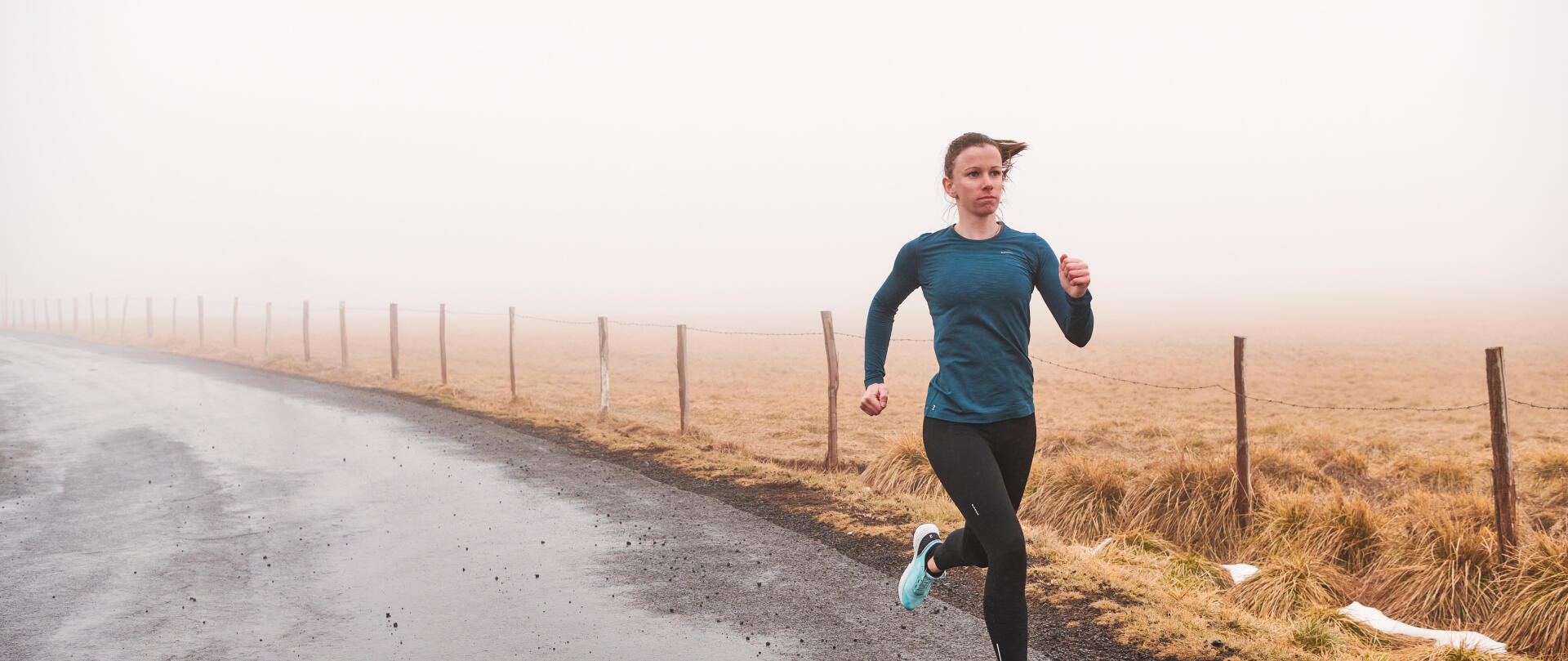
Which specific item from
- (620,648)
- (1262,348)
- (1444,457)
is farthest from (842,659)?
(1262,348)

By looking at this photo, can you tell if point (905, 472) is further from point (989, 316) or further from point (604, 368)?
point (604, 368)

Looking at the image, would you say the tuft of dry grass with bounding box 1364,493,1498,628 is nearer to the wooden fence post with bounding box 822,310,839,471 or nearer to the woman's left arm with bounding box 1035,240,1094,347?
the woman's left arm with bounding box 1035,240,1094,347

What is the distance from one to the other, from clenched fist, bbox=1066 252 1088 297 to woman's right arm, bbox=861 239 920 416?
631 mm

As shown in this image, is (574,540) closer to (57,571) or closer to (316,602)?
(316,602)

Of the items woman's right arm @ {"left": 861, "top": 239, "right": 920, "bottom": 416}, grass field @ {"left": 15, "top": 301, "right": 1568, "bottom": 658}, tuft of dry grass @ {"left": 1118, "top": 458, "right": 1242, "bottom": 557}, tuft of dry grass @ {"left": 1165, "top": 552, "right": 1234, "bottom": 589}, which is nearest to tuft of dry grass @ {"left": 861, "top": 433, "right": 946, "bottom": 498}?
grass field @ {"left": 15, "top": 301, "right": 1568, "bottom": 658}

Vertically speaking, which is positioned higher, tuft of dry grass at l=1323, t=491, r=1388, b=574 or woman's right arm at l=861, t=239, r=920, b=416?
woman's right arm at l=861, t=239, r=920, b=416

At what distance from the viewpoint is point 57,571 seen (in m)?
6.15

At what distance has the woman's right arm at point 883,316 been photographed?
3.70 metres

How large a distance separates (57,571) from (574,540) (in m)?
3.14

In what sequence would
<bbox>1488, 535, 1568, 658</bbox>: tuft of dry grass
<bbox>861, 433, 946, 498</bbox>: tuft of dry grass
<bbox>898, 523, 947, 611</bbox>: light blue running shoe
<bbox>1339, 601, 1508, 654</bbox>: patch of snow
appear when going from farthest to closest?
<bbox>861, 433, 946, 498</bbox>: tuft of dry grass, <bbox>1488, 535, 1568, 658</bbox>: tuft of dry grass, <bbox>1339, 601, 1508, 654</bbox>: patch of snow, <bbox>898, 523, 947, 611</bbox>: light blue running shoe

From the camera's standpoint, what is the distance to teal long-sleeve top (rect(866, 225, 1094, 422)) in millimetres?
3457

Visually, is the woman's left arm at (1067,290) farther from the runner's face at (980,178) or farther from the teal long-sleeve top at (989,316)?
the runner's face at (980,178)

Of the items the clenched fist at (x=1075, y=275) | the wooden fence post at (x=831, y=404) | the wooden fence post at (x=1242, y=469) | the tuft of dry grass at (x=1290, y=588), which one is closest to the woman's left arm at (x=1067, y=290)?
the clenched fist at (x=1075, y=275)

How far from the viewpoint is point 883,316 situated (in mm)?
4020
